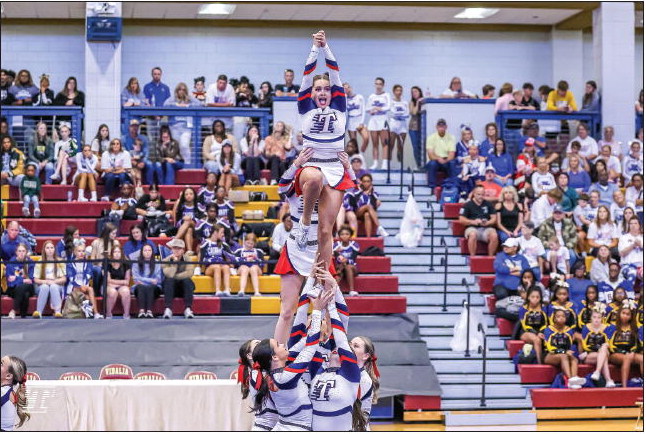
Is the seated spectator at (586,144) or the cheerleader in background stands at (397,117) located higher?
the cheerleader in background stands at (397,117)

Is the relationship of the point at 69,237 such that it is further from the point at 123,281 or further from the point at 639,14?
the point at 639,14

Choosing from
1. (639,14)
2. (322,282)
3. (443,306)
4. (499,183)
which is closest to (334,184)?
(322,282)

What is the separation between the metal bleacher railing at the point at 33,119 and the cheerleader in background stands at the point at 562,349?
7.44 m

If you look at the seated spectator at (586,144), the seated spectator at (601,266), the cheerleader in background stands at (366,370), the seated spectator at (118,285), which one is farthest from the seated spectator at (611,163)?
the cheerleader in background stands at (366,370)

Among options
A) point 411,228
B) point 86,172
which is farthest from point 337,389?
point 86,172

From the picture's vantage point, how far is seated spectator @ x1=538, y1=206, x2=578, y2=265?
623 inches

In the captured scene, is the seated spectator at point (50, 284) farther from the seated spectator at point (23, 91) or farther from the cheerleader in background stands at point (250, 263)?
the seated spectator at point (23, 91)

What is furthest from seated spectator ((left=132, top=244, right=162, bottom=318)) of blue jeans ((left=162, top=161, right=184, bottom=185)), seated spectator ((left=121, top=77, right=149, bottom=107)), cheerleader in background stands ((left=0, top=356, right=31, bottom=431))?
cheerleader in background stands ((left=0, top=356, right=31, bottom=431))

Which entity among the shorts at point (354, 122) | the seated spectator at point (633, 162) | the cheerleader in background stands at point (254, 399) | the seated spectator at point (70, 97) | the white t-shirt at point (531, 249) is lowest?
the cheerleader in background stands at point (254, 399)

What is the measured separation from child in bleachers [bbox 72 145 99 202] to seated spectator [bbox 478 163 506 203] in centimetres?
518

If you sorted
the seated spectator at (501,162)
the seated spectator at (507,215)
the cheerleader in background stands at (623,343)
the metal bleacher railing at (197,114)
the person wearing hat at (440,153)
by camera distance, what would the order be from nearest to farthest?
the cheerleader in background stands at (623,343), the seated spectator at (507,215), the seated spectator at (501,162), the metal bleacher railing at (197,114), the person wearing hat at (440,153)

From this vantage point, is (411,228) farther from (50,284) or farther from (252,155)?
(50,284)

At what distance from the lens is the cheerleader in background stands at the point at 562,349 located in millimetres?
14070

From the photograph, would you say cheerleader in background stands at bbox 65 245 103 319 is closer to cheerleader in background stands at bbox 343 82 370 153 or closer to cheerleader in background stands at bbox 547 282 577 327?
cheerleader in background stands at bbox 547 282 577 327
